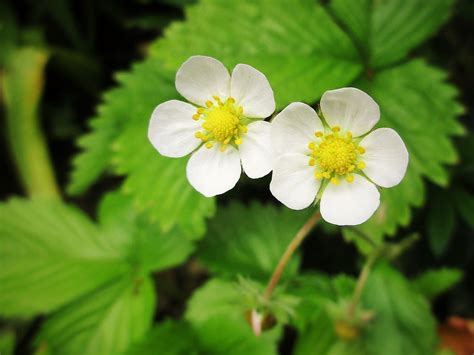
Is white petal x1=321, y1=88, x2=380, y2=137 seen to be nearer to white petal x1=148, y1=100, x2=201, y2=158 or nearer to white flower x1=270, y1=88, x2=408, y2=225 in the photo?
white flower x1=270, y1=88, x2=408, y2=225

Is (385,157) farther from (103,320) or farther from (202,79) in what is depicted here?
(103,320)

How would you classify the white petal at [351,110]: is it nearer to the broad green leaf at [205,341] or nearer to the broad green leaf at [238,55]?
the broad green leaf at [238,55]

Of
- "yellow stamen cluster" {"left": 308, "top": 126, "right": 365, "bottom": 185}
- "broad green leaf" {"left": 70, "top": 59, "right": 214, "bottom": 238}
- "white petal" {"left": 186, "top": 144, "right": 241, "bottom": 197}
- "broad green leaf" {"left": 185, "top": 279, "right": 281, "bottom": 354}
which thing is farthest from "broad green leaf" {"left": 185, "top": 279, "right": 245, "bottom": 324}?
"yellow stamen cluster" {"left": 308, "top": 126, "right": 365, "bottom": 185}

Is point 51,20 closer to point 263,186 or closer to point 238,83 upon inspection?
point 263,186

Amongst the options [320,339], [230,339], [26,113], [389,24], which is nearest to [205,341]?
[230,339]

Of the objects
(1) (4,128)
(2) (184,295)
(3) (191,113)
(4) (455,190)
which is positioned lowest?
(2) (184,295)

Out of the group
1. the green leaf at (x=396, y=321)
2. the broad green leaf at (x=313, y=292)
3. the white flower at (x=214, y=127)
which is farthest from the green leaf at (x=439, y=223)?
the white flower at (x=214, y=127)

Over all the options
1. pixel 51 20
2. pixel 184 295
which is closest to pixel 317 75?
pixel 184 295
